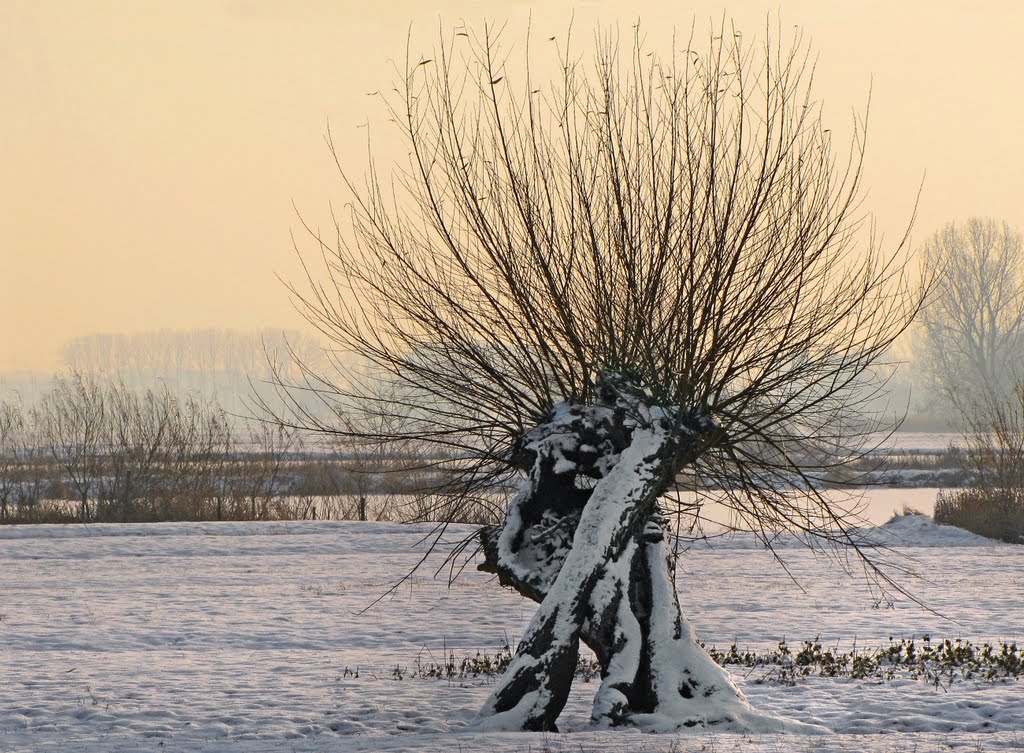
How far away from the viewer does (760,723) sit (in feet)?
28.8

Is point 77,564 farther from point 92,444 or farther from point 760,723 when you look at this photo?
point 760,723

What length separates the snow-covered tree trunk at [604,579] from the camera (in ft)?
27.8

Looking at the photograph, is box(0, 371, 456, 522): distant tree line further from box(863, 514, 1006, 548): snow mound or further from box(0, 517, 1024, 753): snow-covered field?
box(863, 514, 1006, 548): snow mound

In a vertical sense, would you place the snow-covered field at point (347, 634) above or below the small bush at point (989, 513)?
below

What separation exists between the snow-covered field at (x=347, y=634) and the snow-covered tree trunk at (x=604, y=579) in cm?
40

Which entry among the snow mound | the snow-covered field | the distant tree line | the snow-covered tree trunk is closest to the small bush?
the snow mound

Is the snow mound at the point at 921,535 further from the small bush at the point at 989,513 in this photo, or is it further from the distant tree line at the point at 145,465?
the distant tree line at the point at 145,465

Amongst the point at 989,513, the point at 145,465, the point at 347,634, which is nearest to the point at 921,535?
the point at 989,513

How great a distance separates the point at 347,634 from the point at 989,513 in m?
18.6

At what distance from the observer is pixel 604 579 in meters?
8.80

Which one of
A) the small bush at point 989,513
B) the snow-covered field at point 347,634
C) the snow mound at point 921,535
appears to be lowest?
the snow-covered field at point 347,634

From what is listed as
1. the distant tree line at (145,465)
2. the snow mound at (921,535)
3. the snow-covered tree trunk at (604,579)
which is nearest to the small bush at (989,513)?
the snow mound at (921,535)

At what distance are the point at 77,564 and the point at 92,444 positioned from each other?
9.51 m

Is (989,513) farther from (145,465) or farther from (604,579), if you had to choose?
(145,465)
